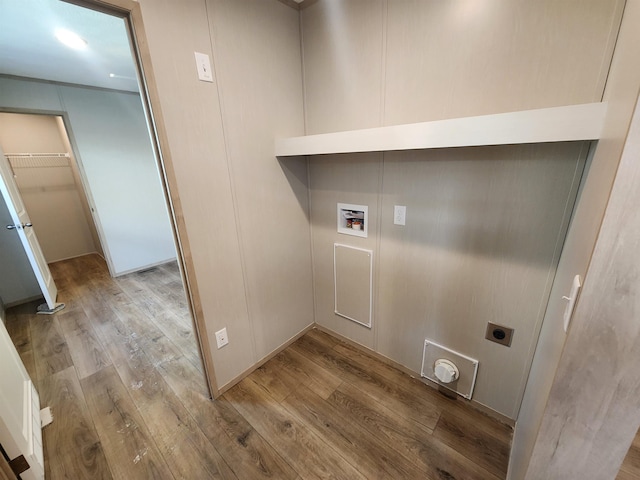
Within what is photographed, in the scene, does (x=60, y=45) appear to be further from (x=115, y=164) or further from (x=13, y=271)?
(x=13, y=271)

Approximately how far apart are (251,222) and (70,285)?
337 cm

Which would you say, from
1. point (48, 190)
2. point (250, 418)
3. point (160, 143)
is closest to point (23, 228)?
point (48, 190)

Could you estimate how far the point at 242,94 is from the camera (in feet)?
4.68

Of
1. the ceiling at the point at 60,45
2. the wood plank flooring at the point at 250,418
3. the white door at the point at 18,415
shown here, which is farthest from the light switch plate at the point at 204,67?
the wood plank flooring at the point at 250,418

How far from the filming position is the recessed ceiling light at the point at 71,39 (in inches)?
71.2

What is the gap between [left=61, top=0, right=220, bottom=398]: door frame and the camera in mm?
999

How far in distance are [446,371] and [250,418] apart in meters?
1.21

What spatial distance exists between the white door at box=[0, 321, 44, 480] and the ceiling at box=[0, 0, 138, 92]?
6.32 feet

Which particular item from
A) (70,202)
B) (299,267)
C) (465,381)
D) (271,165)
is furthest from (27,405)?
(70,202)

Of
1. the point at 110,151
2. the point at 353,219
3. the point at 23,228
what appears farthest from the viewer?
the point at 110,151

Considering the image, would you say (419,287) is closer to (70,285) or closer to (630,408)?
(630,408)

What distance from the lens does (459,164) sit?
1.24m

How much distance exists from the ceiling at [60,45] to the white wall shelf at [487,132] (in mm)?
1456

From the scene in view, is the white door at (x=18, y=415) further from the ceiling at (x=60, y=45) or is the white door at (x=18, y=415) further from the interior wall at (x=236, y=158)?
the ceiling at (x=60, y=45)
